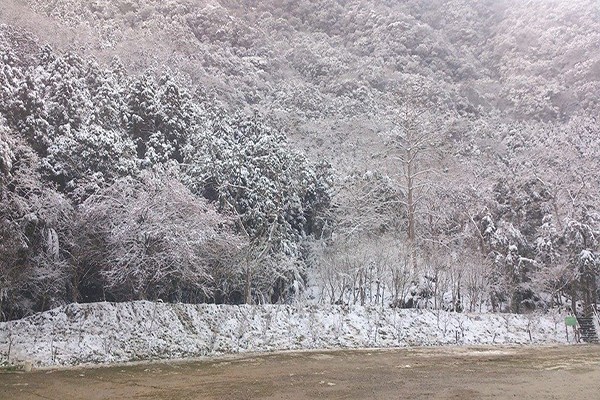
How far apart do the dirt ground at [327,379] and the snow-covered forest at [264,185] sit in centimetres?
441

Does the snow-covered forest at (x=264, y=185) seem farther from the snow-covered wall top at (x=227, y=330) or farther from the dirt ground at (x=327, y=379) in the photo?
the dirt ground at (x=327, y=379)

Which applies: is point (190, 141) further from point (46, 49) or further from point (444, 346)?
point (444, 346)

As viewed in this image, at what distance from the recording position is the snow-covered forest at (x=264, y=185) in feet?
53.1

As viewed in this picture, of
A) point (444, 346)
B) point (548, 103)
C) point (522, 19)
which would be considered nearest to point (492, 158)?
point (548, 103)

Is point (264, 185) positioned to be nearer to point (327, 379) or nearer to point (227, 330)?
point (227, 330)

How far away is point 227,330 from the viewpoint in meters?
17.6

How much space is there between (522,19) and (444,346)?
3189 inches

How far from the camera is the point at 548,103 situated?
60.7m

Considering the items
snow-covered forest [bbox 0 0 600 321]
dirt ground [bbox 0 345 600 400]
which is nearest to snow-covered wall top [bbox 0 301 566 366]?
snow-covered forest [bbox 0 0 600 321]

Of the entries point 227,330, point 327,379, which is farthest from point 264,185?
point 327,379

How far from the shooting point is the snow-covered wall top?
1389cm

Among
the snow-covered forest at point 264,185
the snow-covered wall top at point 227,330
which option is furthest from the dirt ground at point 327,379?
the snow-covered forest at point 264,185

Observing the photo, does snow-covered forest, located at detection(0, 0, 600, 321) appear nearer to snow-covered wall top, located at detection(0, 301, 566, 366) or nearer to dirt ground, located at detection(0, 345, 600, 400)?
snow-covered wall top, located at detection(0, 301, 566, 366)

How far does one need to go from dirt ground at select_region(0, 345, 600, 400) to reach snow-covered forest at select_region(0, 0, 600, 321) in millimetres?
4410
